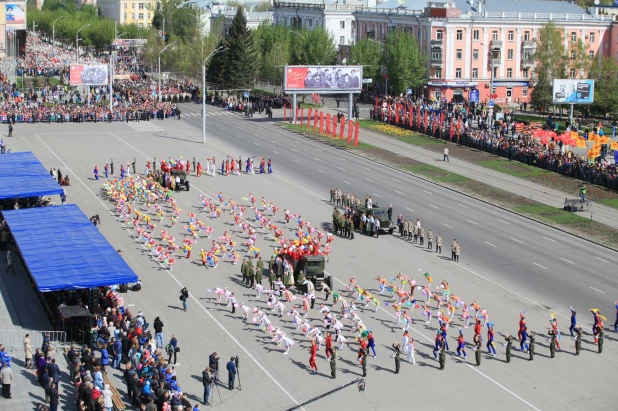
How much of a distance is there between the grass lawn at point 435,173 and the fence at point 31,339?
41555 millimetres

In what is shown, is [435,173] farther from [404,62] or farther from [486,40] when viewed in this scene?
[486,40]

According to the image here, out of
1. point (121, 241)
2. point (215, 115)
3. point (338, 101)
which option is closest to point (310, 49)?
point (338, 101)

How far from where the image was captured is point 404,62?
114 metres

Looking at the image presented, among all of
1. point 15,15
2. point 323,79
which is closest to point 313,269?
point 323,79

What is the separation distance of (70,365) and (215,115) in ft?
247

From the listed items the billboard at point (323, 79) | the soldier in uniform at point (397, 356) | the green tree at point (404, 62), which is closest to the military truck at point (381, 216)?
the soldier in uniform at point (397, 356)

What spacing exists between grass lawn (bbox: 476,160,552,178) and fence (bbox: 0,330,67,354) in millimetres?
46359

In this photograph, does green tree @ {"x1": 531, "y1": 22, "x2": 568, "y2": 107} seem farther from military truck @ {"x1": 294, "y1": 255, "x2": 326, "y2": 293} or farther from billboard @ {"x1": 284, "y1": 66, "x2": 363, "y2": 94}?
military truck @ {"x1": 294, "y1": 255, "x2": 326, "y2": 293}

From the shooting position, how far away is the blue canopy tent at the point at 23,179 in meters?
57.3

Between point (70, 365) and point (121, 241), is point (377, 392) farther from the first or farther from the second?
point (121, 241)

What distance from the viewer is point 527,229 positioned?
6244cm

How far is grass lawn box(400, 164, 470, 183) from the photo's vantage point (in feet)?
253

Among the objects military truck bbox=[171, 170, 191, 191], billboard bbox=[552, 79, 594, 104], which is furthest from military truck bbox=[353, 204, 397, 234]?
billboard bbox=[552, 79, 594, 104]

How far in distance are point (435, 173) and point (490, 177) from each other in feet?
13.5
